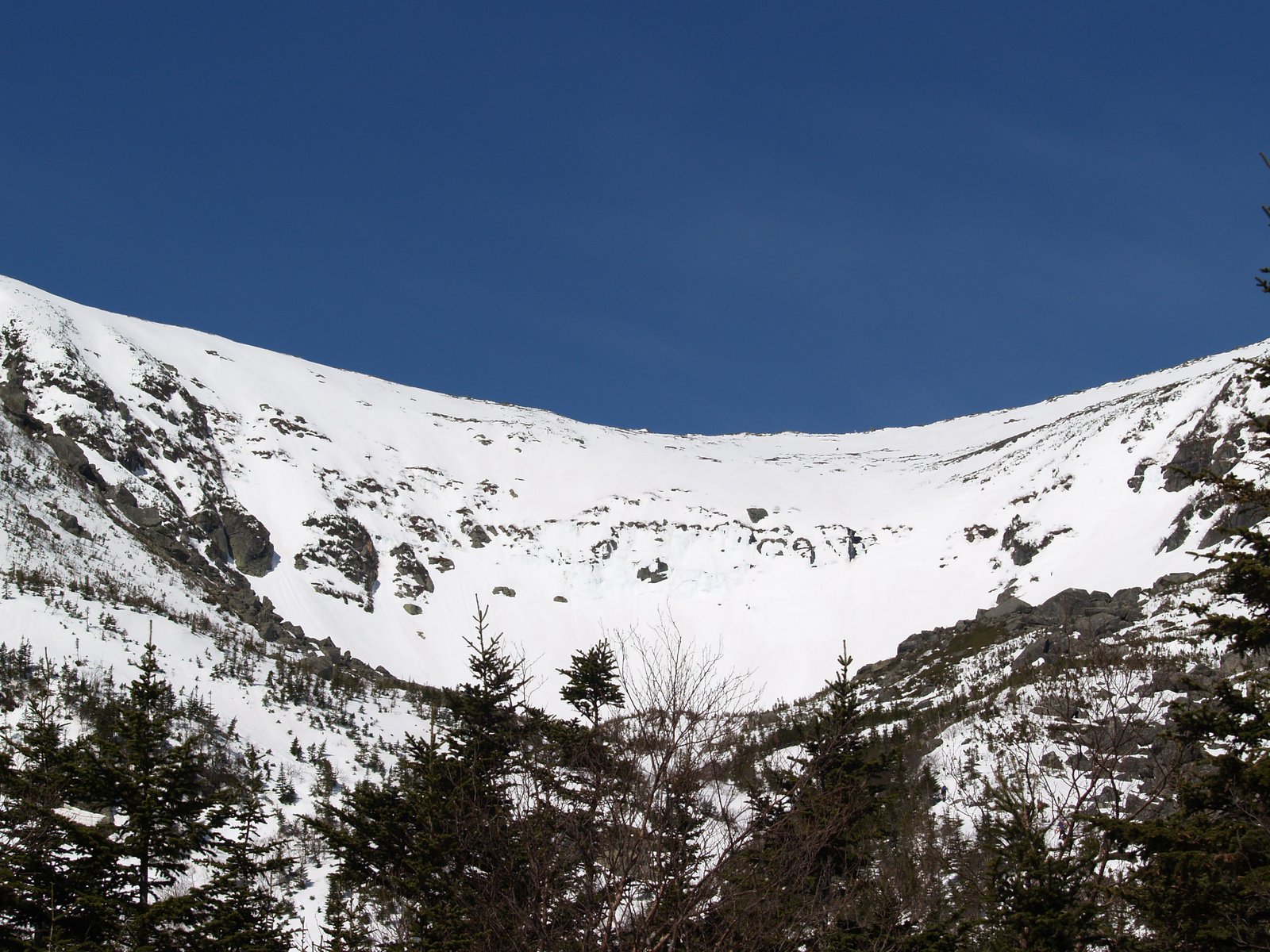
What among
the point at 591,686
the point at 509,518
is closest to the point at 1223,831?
the point at 591,686

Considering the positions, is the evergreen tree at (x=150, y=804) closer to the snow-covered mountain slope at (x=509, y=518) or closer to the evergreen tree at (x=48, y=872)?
the evergreen tree at (x=48, y=872)

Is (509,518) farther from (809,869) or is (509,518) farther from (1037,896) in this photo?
(1037,896)

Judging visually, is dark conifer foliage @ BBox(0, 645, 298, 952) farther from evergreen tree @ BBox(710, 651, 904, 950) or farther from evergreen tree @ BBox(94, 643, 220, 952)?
evergreen tree @ BBox(710, 651, 904, 950)

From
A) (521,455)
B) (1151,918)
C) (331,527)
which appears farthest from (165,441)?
(1151,918)

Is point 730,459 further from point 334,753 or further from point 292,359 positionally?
point 334,753

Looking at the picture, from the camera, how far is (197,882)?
31375 mm

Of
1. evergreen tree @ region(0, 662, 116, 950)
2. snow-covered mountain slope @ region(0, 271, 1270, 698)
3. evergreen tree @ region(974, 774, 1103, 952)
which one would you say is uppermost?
snow-covered mountain slope @ region(0, 271, 1270, 698)

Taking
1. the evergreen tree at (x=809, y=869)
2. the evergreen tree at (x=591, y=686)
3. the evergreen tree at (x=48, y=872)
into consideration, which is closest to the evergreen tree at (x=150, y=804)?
the evergreen tree at (x=48, y=872)

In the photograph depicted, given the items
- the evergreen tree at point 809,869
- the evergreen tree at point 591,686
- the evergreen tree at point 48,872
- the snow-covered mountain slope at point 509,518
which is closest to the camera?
the evergreen tree at point 809,869

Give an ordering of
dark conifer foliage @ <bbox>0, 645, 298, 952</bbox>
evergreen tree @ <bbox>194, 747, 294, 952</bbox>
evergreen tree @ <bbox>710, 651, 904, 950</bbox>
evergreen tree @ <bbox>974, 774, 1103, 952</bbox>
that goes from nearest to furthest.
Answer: evergreen tree @ <bbox>710, 651, 904, 950</bbox> → evergreen tree @ <bbox>974, 774, 1103, 952</bbox> → dark conifer foliage @ <bbox>0, 645, 298, 952</bbox> → evergreen tree @ <bbox>194, 747, 294, 952</bbox>

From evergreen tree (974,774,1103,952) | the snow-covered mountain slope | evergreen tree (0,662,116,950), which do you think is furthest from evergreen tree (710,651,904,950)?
the snow-covered mountain slope

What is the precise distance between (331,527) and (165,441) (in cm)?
1766

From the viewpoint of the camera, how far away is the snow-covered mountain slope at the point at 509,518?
268ft

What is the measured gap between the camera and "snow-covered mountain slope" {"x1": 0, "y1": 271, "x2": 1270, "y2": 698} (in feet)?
268
